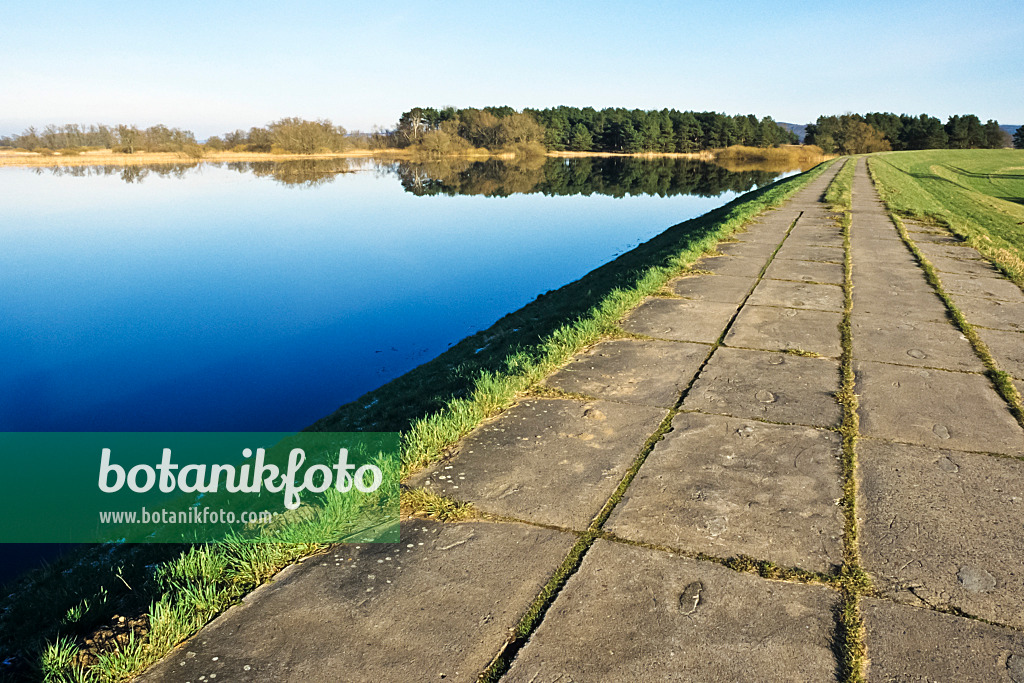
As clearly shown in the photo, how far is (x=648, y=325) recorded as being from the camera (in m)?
5.48

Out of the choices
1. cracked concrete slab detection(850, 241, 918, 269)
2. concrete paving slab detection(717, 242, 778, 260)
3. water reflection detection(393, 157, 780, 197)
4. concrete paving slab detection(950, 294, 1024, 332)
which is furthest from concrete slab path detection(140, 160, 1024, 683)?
water reflection detection(393, 157, 780, 197)

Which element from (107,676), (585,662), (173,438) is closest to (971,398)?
(585,662)

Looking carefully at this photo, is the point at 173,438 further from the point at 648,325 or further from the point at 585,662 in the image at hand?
the point at 585,662

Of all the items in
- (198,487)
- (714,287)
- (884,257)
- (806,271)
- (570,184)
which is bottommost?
(198,487)

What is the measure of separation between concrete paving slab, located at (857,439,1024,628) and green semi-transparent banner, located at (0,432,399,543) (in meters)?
1.96

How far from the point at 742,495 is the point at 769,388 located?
1.45m

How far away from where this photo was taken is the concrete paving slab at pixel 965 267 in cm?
752

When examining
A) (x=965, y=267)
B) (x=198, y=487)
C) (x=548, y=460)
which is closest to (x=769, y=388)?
(x=548, y=460)

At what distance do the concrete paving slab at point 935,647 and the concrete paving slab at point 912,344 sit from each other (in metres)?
2.91

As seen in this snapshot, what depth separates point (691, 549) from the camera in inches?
92.9

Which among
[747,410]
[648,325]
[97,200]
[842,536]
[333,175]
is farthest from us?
[333,175]

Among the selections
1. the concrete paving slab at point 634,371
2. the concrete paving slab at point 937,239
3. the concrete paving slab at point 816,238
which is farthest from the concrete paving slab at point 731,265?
the concrete paving slab at point 937,239

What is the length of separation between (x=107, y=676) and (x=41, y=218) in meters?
33.4

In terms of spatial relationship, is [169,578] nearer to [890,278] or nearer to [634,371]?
[634,371]
